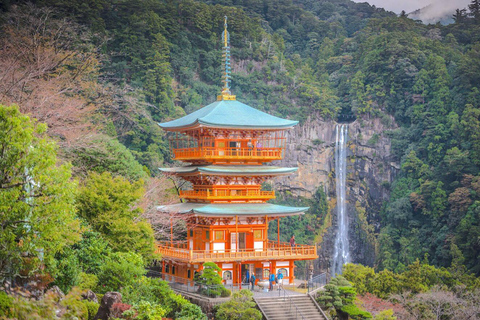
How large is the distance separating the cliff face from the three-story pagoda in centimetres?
3654

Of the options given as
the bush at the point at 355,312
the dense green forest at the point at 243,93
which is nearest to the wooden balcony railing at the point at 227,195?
the dense green forest at the point at 243,93

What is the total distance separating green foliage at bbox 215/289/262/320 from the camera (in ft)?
82.9

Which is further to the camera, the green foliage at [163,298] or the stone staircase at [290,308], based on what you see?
the stone staircase at [290,308]

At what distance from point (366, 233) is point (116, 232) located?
44928 mm

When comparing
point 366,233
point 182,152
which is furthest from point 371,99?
point 182,152

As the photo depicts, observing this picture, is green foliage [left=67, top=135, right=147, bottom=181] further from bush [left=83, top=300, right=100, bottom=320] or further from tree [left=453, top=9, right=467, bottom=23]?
tree [left=453, top=9, right=467, bottom=23]

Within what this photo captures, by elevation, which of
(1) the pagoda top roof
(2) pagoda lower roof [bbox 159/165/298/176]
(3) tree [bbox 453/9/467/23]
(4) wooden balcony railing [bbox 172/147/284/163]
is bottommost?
(2) pagoda lower roof [bbox 159/165/298/176]

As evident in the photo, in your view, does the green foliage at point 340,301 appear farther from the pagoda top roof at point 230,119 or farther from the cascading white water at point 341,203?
the cascading white water at point 341,203

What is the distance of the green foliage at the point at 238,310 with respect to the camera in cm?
2528

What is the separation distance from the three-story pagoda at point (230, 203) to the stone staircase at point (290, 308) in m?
2.66

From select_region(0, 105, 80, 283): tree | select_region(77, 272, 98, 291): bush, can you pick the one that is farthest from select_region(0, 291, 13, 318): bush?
select_region(77, 272, 98, 291): bush

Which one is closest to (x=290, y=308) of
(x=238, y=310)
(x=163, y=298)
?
(x=238, y=310)

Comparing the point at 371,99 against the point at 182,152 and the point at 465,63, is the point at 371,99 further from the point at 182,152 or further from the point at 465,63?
the point at 182,152

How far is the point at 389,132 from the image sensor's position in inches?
2766
